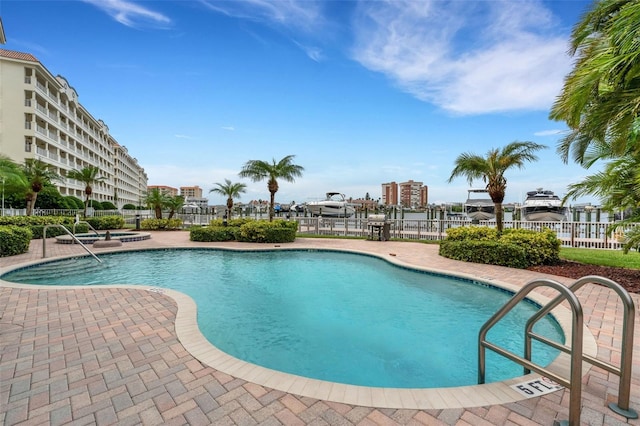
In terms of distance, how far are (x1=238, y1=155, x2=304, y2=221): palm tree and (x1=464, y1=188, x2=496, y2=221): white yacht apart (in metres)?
13.9

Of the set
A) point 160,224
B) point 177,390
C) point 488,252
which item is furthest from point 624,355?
point 160,224

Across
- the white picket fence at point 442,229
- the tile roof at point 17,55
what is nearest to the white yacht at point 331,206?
the white picket fence at point 442,229

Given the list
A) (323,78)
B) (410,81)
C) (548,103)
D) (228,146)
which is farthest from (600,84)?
(228,146)

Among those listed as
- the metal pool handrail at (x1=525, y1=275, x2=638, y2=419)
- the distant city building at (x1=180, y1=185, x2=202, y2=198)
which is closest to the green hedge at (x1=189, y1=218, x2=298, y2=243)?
the metal pool handrail at (x1=525, y1=275, x2=638, y2=419)

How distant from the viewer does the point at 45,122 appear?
3422 cm

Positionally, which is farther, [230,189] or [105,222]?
[230,189]

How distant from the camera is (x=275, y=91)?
14391mm

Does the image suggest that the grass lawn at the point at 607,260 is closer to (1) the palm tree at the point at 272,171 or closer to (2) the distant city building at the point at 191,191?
(1) the palm tree at the point at 272,171

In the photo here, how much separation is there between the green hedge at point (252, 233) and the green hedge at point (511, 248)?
778 cm

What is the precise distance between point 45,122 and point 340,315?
45668 mm

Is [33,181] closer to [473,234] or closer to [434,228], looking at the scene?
[434,228]

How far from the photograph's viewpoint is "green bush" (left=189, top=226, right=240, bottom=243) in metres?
14.8

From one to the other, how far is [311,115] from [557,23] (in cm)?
1273

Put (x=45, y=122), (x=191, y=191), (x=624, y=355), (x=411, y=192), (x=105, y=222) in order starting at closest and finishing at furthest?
(x=624, y=355), (x=105, y=222), (x=45, y=122), (x=411, y=192), (x=191, y=191)
